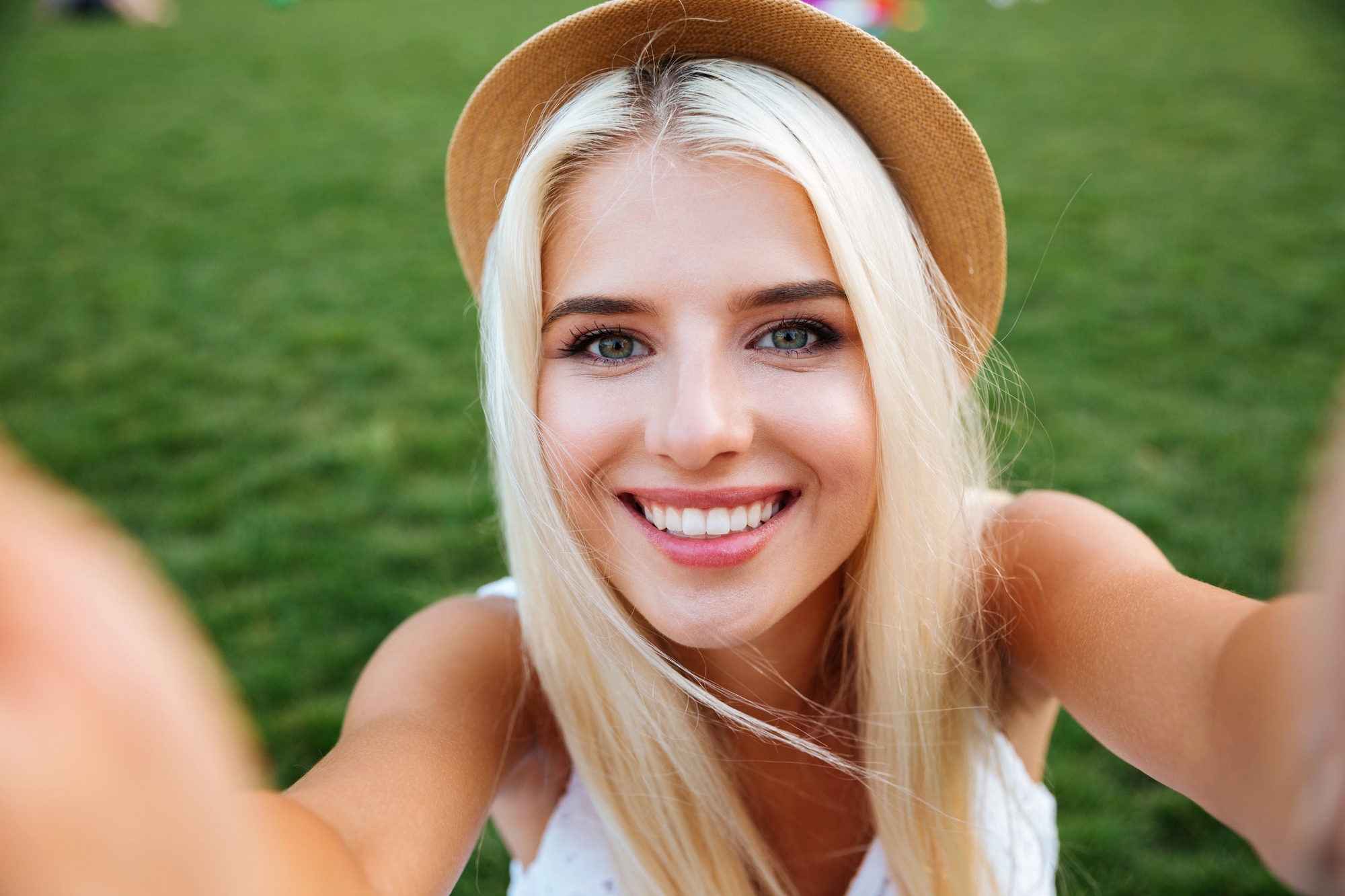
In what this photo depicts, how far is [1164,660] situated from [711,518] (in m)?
0.65

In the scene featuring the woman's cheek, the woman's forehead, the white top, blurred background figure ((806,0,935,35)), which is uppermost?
blurred background figure ((806,0,935,35))

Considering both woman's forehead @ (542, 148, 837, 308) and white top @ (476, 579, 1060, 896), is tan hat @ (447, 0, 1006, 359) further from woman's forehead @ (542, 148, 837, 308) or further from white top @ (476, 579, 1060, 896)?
white top @ (476, 579, 1060, 896)

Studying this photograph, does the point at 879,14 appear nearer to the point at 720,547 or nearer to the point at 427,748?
the point at 720,547

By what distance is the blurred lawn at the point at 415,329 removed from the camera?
130 inches

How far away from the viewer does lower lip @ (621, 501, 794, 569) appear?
4.75 ft

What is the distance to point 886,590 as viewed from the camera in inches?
63.9

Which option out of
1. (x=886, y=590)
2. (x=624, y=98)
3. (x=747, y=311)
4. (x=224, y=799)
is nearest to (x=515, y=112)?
(x=624, y=98)

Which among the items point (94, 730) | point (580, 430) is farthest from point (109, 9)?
point (94, 730)

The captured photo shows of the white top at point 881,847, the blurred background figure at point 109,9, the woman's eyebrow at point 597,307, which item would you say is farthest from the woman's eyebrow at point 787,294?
the blurred background figure at point 109,9

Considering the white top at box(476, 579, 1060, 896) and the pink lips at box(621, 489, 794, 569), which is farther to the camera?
the white top at box(476, 579, 1060, 896)

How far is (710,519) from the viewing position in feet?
4.71

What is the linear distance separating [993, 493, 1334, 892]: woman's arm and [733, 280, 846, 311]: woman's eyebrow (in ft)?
2.03

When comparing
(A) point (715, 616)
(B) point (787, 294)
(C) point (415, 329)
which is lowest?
(C) point (415, 329)

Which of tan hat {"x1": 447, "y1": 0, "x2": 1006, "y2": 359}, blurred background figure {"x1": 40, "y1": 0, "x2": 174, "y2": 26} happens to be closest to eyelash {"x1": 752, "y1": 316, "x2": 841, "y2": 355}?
tan hat {"x1": 447, "y1": 0, "x2": 1006, "y2": 359}
